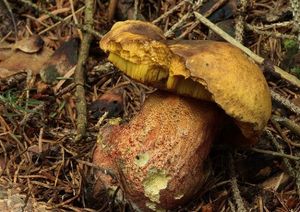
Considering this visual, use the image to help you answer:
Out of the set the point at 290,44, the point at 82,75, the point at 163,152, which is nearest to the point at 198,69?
the point at 163,152

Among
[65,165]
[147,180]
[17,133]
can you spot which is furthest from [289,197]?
[17,133]

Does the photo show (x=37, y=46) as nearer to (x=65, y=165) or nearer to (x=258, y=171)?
(x=65, y=165)

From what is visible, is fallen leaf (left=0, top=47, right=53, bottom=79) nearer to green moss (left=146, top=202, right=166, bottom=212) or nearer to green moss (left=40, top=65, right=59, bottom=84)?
green moss (left=40, top=65, right=59, bottom=84)

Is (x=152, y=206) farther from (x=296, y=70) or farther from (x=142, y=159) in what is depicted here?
(x=296, y=70)

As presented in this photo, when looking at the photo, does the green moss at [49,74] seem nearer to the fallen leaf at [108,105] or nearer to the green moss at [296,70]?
the fallen leaf at [108,105]

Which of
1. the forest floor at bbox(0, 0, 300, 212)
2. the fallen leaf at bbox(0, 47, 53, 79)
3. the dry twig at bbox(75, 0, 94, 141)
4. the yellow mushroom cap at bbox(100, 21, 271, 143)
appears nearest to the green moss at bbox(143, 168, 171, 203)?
the forest floor at bbox(0, 0, 300, 212)

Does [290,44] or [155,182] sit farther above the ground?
[290,44]
